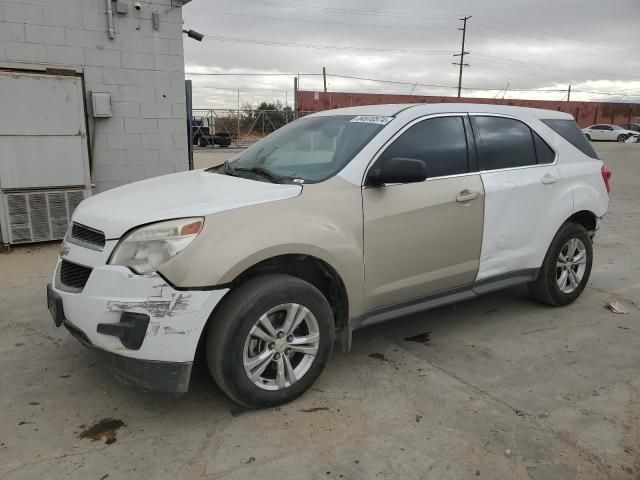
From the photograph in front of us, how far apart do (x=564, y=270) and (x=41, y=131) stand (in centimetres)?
602

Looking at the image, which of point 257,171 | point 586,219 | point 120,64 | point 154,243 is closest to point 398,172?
point 257,171

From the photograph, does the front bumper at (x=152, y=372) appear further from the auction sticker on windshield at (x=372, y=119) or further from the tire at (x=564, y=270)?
the tire at (x=564, y=270)

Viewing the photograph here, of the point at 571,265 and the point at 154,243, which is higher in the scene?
the point at 154,243

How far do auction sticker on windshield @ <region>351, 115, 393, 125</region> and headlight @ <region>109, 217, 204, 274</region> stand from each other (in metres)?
1.53

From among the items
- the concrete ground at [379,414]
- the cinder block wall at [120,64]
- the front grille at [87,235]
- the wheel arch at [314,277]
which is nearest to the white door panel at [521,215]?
the concrete ground at [379,414]

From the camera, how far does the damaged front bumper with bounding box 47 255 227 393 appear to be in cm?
263

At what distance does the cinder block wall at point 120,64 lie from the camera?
653 cm

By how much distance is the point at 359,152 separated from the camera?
3.41 m

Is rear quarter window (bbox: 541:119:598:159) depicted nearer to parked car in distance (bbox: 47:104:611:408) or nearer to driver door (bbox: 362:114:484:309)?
parked car in distance (bbox: 47:104:611:408)

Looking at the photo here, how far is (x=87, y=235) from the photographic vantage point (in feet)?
9.85

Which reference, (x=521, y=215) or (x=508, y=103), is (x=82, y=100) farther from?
(x=508, y=103)

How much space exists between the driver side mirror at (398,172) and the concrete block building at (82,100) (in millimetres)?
4792

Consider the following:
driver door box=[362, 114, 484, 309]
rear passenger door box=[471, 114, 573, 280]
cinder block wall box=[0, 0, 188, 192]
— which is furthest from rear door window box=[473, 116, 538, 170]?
cinder block wall box=[0, 0, 188, 192]

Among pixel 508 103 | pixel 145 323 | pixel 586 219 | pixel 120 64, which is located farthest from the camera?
pixel 508 103
